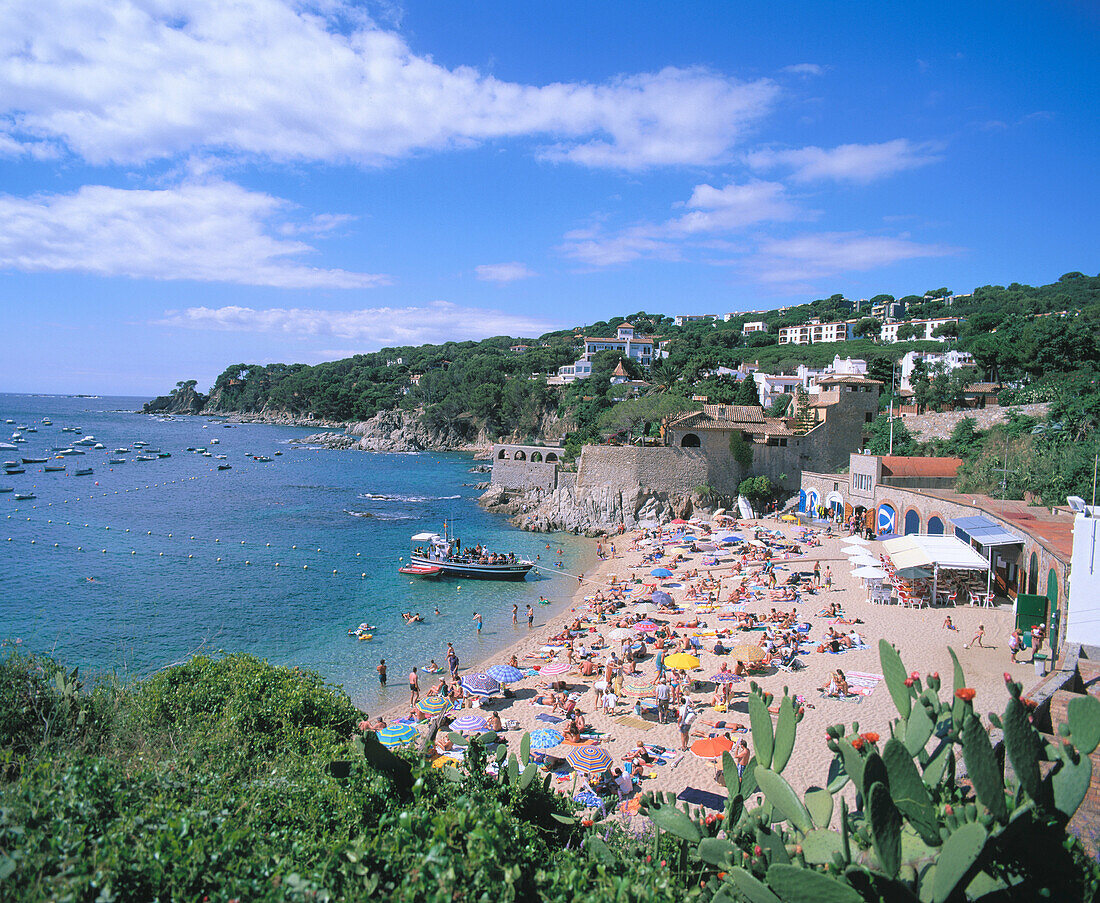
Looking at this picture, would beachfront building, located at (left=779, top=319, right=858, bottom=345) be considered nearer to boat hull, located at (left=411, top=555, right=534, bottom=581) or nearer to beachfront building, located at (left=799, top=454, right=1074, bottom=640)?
beachfront building, located at (left=799, top=454, right=1074, bottom=640)

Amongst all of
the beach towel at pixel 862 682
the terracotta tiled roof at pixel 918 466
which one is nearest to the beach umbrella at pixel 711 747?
the beach towel at pixel 862 682

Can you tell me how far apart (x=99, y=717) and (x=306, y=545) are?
2502cm

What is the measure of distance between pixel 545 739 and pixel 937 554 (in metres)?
12.6

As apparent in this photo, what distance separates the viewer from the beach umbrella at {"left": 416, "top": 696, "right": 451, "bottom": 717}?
47.0ft

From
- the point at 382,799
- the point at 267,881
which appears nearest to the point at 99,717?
the point at 382,799

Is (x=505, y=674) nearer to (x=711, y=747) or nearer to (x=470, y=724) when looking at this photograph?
(x=470, y=724)

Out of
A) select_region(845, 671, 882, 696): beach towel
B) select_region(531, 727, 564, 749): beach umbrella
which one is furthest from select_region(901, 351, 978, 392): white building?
select_region(531, 727, 564, 749): beach umbrella

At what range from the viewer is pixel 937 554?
696 inches

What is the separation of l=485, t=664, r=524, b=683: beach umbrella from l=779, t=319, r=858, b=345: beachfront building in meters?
88.9

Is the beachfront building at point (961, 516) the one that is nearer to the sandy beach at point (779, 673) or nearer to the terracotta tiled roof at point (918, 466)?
the terracotta tiled roof at point (918, 466)

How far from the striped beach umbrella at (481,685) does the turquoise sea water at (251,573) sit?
257cm

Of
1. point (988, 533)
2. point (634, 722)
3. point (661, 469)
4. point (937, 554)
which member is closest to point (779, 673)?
point (634, 722)

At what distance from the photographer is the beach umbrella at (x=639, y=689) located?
1440cm

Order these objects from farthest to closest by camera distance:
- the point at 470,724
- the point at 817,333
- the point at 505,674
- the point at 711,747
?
the point at 817,333 → the point at 505,674 → the point at 470,724 → the point at 711,747
